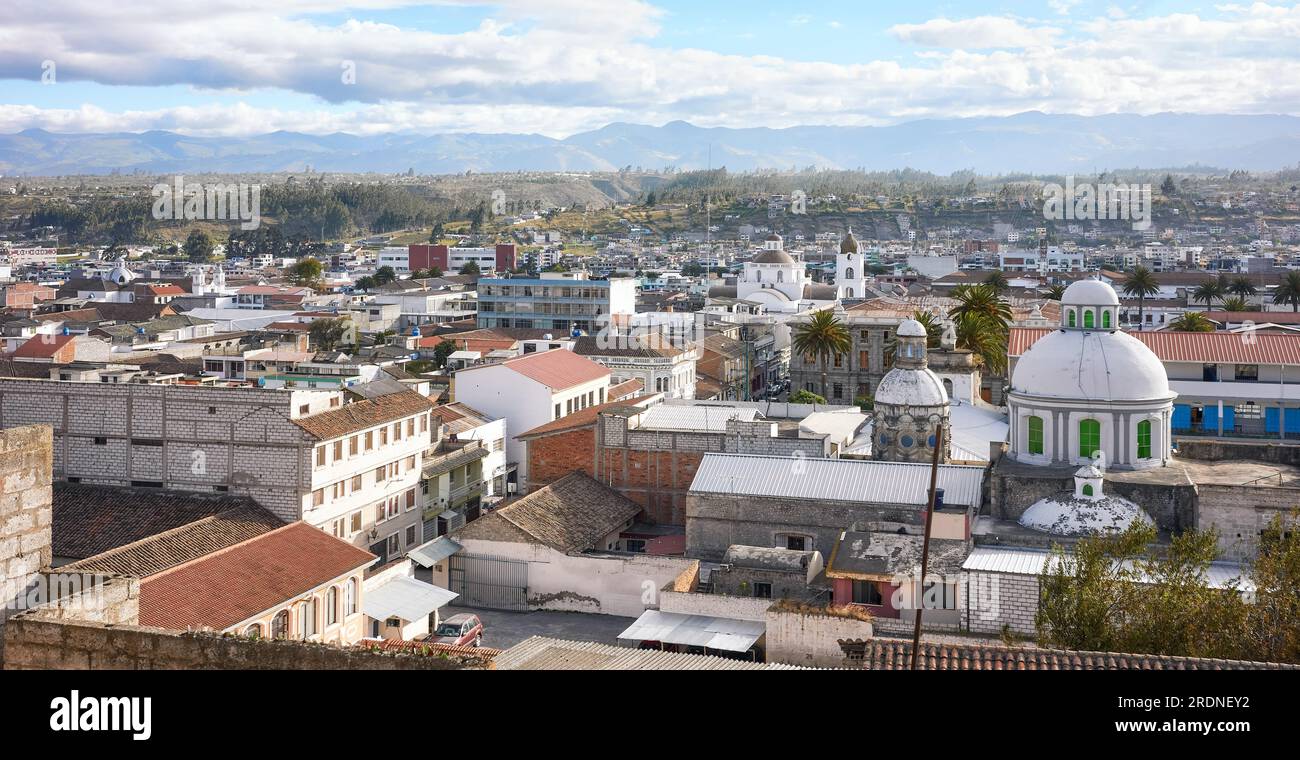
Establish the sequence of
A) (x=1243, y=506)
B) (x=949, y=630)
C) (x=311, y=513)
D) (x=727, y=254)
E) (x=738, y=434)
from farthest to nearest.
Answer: (x=727, y=254), (x=738, y=434), (x=311, y=513), (x=1243, y=506), (x=949, y=630)

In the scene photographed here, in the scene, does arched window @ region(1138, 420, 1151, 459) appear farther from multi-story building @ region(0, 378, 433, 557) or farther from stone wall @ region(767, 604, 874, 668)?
multi-story building @ region(0, 378, 433, 557)

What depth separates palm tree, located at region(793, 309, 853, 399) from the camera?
68.9 metres

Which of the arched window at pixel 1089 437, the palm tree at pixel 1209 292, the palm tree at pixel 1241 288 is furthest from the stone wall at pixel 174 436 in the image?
the palm tree at pixel 1241 288

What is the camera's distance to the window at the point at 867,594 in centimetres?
3084

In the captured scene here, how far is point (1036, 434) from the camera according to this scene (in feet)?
121

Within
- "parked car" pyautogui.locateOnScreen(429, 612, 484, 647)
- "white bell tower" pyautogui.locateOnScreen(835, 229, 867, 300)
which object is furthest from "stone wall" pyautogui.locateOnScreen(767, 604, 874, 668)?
"white bell tower" pyautogui.locateOnScreen(835, 229, 867, 300)

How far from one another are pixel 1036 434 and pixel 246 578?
22.8 meters

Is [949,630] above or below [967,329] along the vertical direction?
below

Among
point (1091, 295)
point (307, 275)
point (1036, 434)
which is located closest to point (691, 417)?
point (1036, 434)

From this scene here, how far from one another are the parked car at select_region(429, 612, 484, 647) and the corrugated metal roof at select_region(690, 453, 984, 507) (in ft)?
26.0
